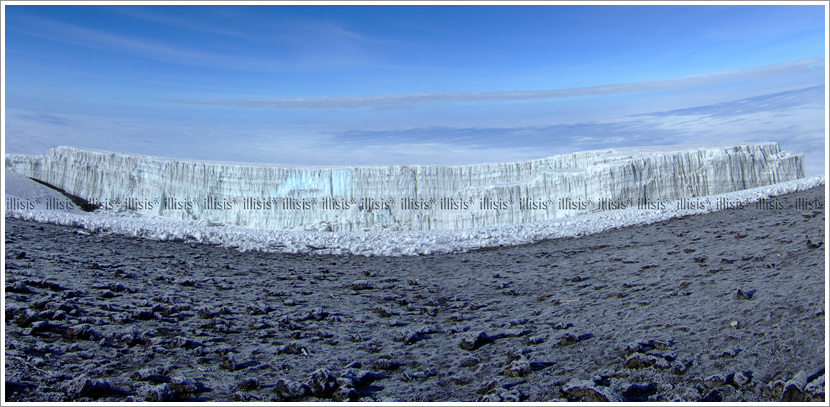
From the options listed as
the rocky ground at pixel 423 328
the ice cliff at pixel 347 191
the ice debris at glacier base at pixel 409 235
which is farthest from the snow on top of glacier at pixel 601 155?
the rocky ground at pixel 423 328

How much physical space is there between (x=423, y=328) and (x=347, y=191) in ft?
62.6

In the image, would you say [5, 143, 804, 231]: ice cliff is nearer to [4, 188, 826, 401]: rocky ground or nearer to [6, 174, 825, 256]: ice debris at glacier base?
[6, 174, 825, 256]: ice debris at glacier base

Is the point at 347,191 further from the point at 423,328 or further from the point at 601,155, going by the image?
the point at 423,328

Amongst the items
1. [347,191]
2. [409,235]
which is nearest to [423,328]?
[409,235]

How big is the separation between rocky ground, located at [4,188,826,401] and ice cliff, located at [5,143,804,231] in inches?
478

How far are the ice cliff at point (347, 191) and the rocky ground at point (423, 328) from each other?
12.1m

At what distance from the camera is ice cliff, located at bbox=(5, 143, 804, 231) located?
22.9 meters

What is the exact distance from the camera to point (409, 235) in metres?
17.2

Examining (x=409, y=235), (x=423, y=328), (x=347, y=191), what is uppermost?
(x=347, y=191)

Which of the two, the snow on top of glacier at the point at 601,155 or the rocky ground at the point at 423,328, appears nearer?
the rocky ground at the point at 423,328

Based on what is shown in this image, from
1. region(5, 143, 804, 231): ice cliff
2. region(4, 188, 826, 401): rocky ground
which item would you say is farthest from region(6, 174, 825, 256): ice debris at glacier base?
region(5, 143, 804, 231): ice cliff

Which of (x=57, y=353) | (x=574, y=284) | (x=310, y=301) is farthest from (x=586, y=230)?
(x=57, y=353)

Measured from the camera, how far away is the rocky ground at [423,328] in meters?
4.10

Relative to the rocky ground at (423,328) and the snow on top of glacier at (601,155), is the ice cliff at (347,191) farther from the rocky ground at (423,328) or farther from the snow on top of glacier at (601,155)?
the rocky ground at (423,328)
